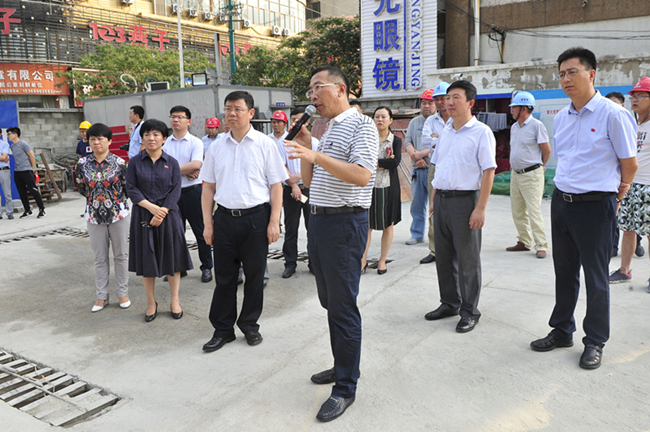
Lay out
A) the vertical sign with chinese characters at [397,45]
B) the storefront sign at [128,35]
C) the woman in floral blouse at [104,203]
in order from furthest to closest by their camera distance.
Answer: the storefront sign at [128,35]
the vertical sign with chinese characters at [397,45]
the woman in floral blouse at [104,203]

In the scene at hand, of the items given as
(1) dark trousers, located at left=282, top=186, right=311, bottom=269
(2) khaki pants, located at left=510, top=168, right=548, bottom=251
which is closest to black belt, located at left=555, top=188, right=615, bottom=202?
(2) khaki pants, located at left=510, top=168, right=548, bottom=251

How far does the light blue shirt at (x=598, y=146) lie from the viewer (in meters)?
3.12

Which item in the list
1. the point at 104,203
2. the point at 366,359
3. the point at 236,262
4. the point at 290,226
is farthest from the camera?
the point at 290,226

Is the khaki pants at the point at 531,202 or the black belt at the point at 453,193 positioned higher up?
the black belt at the point at 453,193

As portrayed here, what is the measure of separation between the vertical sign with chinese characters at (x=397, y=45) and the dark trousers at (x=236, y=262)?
1471 centimetres

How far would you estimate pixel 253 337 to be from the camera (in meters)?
3.86

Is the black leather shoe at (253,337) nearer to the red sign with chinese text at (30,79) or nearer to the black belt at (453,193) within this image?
the black belt at (453,193)

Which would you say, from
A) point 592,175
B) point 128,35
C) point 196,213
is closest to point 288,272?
point 196,213

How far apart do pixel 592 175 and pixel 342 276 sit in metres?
1.73

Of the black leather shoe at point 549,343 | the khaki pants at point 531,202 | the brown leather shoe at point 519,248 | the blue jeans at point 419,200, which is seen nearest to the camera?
the black leather shoe at point 549,343

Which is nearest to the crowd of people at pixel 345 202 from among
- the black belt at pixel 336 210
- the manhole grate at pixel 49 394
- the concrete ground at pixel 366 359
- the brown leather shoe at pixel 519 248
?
the black belt at pixel 336 210

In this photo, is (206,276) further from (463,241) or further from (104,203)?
(463,241)

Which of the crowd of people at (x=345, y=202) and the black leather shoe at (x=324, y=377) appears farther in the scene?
the black leather shoe at (x=324, y=377)

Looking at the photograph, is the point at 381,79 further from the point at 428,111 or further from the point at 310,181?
the point at 310,181
